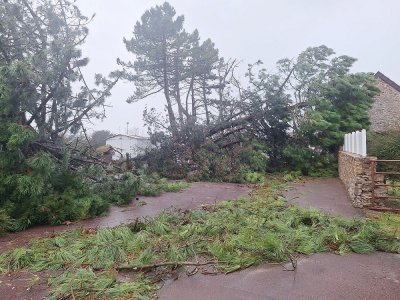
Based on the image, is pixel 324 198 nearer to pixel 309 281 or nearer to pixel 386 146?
pixel 386 146

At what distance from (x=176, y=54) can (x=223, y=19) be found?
3.24 m

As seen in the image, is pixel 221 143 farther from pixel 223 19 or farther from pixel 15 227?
pixel 15 227

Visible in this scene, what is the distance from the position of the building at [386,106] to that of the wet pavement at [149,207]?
1002 cm

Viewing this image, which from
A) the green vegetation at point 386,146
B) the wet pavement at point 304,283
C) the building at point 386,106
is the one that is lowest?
the wet pavement at point 304,283

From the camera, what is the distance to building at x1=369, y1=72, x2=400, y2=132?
1697cm

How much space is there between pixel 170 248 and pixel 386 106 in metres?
16.9

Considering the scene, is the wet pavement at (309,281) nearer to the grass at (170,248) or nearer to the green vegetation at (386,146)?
the grass at (170,248)

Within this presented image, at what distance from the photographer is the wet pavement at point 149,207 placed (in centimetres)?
561

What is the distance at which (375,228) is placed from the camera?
15.8 feet

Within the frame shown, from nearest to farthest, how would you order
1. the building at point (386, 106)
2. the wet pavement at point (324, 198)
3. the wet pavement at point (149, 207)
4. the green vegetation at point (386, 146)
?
Result: the wet pavement at point (149, 207) → the wet pavement at point (324, 198) → the green vegetation at point (386, 146) → the building at point (386, 106)

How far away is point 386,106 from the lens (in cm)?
1731

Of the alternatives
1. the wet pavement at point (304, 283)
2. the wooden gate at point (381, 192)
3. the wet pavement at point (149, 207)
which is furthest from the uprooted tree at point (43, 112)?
the wooden gate at point (381, 192)

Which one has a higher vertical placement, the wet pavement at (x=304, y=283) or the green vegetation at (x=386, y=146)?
the green vegetation at (x=386, y=146)

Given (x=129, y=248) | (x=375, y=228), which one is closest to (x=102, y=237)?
(x=129, y=248)
